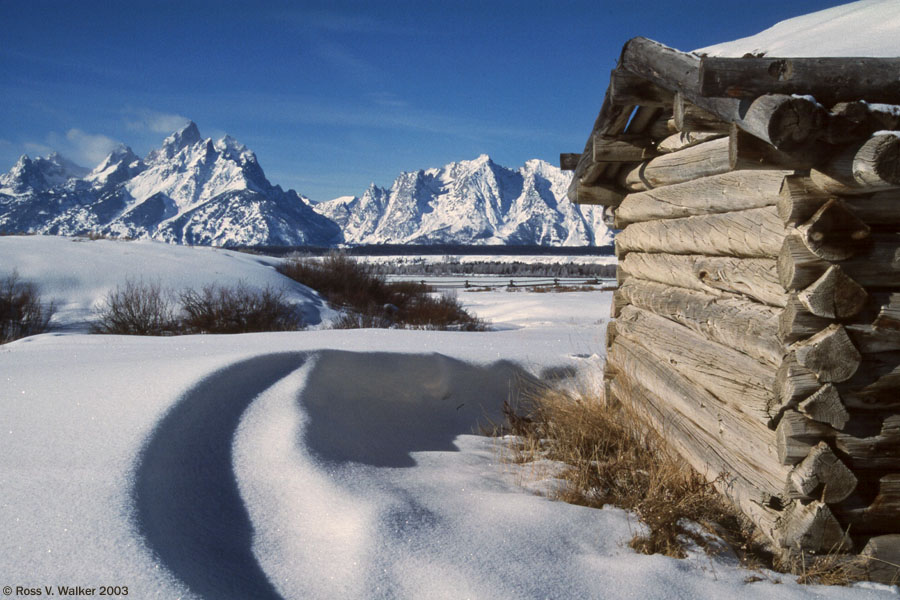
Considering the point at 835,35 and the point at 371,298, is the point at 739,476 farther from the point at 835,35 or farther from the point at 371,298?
the point at 371,298

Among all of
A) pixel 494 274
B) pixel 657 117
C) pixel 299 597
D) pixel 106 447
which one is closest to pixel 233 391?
pixel 106 447

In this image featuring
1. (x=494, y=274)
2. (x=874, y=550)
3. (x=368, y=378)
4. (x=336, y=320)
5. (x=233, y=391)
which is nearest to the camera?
(x=874, y=550)

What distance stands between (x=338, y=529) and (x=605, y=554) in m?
1.28

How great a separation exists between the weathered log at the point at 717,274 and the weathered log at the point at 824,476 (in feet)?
2.32

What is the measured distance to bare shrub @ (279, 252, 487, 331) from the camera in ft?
43.9

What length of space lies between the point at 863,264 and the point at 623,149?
2410 mm

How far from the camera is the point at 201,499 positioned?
9.50 feet

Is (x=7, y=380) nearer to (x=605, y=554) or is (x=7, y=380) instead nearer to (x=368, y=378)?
(x=368, y=378)

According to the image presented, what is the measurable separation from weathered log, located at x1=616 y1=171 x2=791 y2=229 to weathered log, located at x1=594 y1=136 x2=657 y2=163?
32cm

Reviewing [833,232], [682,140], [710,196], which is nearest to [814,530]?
[833,232]

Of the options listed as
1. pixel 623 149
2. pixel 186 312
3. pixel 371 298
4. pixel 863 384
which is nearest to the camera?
pixel 863 384

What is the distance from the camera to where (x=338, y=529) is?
106 inches

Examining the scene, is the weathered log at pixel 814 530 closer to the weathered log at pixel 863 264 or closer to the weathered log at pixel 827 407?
the weathered log at pixel 827 407

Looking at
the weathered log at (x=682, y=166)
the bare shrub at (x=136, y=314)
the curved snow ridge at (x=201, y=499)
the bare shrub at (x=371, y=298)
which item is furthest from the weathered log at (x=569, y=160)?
the bare shrub at (x=136, y=314)
